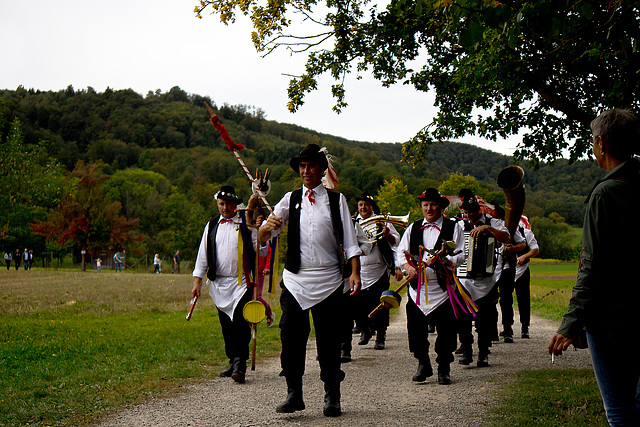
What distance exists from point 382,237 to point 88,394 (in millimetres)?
5691

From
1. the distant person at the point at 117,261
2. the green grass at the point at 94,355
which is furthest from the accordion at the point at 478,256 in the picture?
the distant person at the point at 117,261

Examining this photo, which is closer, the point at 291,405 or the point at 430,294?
the point at 291,405

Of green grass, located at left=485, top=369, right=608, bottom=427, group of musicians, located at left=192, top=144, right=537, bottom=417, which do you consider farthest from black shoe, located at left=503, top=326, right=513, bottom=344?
green grass, located at left=485, top=369, right=608, bottom=427

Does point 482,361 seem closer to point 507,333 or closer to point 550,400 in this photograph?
point 550,400

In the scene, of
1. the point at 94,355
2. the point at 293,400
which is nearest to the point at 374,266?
the point at 94,355

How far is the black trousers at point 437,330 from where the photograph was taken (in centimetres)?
794

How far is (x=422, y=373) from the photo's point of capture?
7863 mm

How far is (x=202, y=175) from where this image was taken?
12319cm

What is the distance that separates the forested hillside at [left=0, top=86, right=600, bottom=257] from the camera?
7706 centimetres

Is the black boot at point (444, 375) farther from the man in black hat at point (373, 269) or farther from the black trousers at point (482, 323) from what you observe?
the man in black hat at point (373, 269)

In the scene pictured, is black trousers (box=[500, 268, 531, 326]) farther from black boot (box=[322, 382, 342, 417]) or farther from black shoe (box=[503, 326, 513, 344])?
black boot (box=[322, 382, 342, 417])

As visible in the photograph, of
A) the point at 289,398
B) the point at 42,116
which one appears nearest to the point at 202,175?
the point at 42,116

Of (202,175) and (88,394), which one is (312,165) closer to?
(88,394)

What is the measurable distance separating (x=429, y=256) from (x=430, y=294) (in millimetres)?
474
